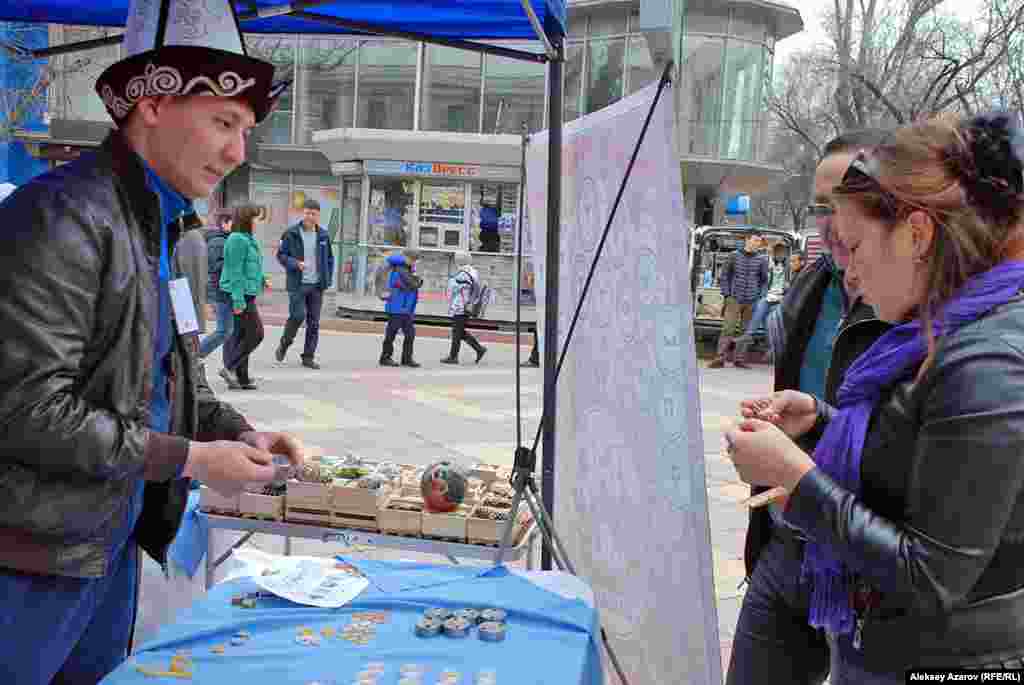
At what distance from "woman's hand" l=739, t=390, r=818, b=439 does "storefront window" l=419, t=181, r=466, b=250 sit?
48.3ft

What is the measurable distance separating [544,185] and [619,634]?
1388 millimetres

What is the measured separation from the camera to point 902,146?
4.56ft

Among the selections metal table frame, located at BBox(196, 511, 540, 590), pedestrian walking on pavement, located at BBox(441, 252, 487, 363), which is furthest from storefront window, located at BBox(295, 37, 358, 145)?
metal table frame, located at BBox(196, 511, 540, 590)

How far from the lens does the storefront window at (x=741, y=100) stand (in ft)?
73.9

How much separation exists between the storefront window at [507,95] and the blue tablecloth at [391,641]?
20.0 m

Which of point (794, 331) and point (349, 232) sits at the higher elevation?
point (349, 232)

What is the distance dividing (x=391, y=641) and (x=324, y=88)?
2482 cm

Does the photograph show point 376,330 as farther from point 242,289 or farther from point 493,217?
point 242,289

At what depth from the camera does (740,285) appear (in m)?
12.6

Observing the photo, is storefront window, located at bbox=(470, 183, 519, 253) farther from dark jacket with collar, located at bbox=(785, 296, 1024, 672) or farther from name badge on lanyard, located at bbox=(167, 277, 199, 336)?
dark jacket with collar, located at bbox=(785, 296, 1024, 672)

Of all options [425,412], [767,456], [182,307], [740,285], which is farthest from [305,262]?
[767,456]

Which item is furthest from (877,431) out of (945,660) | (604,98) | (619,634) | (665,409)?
(604,98)

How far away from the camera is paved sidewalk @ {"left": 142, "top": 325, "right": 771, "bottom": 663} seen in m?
5.01

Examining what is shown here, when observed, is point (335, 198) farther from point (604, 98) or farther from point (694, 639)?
point (694, 639)
